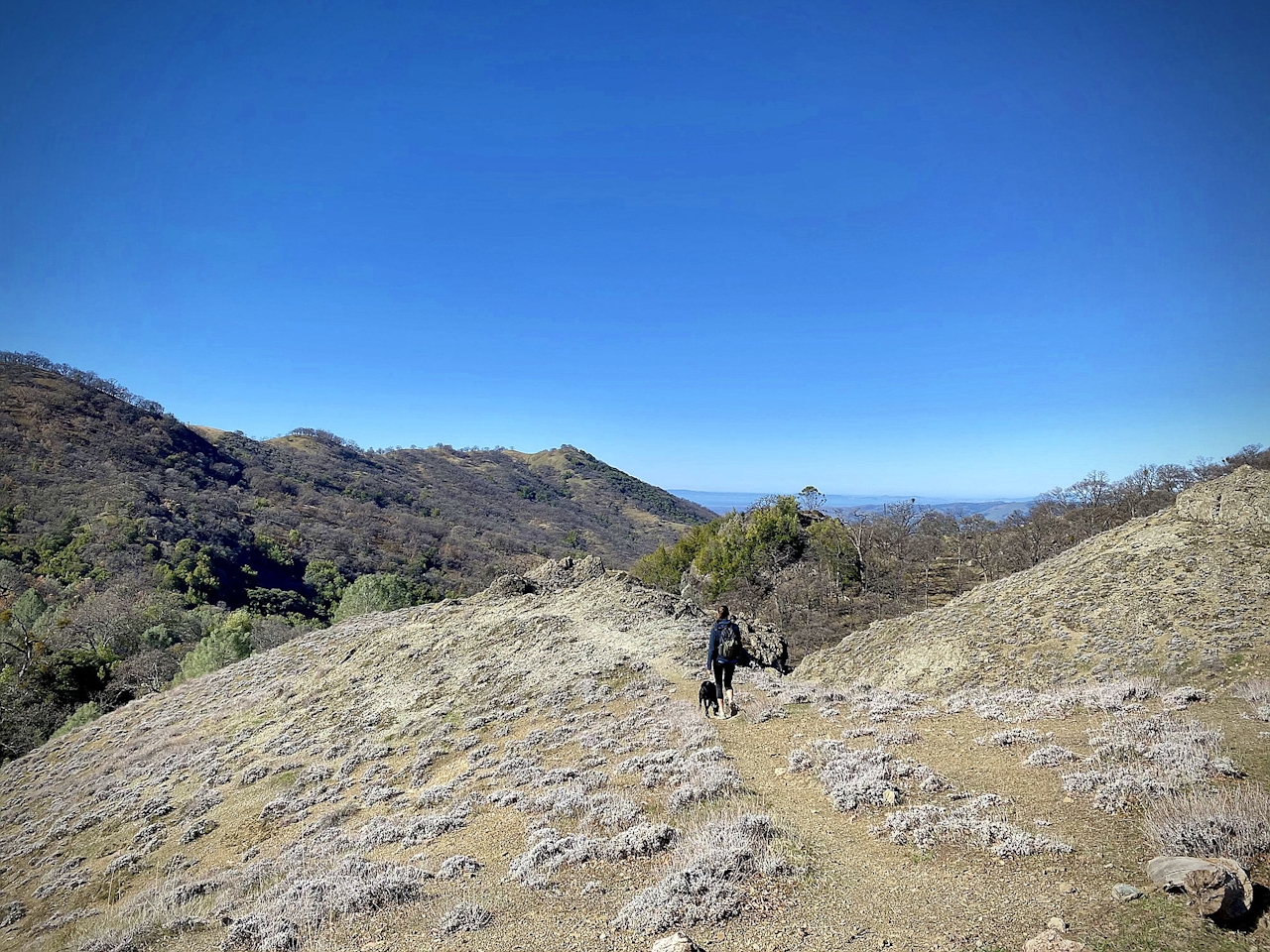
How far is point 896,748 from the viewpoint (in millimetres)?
10250

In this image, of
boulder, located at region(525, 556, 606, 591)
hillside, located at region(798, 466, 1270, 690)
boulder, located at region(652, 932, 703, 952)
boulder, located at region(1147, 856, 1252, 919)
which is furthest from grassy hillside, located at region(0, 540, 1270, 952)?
boulder, located at region(525, 556, 606, 591)

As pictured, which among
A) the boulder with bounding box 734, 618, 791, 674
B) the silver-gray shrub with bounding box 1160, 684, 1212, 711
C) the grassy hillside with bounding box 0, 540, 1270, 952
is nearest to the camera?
the grassy hillside with bounding box 0, 540, 1270, 952

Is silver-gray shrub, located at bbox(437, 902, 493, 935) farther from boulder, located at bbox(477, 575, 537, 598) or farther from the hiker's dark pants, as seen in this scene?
boulder, located at bbox(477, 575, 537, 598)

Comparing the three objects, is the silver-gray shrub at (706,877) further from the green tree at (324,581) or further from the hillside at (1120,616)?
the green tree at (324,581)

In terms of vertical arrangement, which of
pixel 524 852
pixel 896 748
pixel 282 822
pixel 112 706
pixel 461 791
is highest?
pixel 896 748

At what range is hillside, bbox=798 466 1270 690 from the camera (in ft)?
53.8

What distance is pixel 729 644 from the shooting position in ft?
42.4

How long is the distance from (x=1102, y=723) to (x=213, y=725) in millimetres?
31293

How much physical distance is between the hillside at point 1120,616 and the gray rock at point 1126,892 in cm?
1229

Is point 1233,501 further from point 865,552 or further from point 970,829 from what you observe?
point 865,552

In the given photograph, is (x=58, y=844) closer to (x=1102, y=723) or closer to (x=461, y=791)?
(x=461, y=791)

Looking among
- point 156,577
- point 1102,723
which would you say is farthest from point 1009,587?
point 156,577

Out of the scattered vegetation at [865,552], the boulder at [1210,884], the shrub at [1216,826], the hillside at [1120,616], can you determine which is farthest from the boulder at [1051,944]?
the scattered vegetation at [865,552]

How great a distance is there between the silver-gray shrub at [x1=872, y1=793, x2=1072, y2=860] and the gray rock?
2.95ft
